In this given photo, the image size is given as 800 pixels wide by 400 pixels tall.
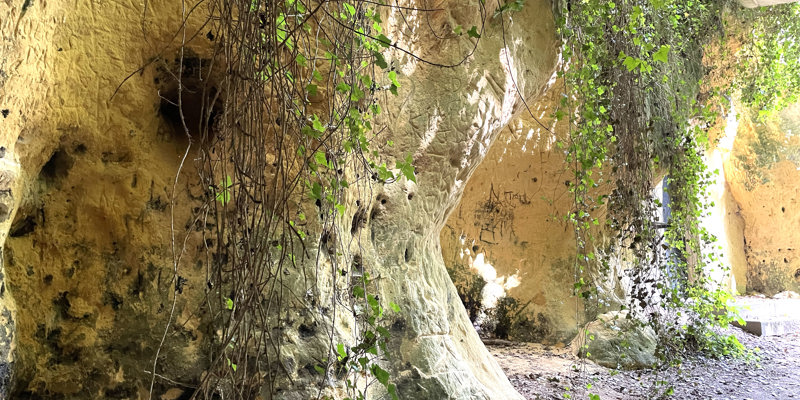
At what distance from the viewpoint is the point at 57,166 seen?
2135 millimetres

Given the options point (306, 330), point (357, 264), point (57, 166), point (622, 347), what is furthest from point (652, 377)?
point (57, 166)

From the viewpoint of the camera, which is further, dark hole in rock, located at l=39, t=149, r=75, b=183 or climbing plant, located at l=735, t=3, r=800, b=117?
climbing plant, located at l=735, t=3, r=800, b=117

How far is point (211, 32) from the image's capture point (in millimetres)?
2248

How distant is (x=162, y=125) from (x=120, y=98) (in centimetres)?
17

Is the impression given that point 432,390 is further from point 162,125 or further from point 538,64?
point 538,64

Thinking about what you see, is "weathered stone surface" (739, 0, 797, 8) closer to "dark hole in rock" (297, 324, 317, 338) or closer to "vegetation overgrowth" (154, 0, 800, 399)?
"vegetation overgrowth" (154, 0, 800, 399)

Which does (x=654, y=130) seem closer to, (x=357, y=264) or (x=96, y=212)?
(x=357, y=264)

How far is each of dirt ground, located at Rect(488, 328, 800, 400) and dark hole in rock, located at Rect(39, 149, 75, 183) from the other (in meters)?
3.06

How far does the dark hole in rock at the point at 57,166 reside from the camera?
6.94 ft

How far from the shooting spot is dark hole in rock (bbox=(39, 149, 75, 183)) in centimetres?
212

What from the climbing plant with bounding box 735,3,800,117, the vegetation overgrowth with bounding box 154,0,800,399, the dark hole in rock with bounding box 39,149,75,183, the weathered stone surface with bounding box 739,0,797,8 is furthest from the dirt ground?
the weathered stone surface with bounding box 739,0,797,8

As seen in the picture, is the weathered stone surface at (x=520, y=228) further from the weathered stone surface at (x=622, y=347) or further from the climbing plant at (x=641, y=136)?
the weathered stone surface at (x=622, y=347)

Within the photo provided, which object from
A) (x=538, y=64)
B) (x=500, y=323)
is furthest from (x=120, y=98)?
(x=500, y=323)

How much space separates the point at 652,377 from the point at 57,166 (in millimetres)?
4212
